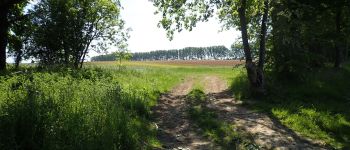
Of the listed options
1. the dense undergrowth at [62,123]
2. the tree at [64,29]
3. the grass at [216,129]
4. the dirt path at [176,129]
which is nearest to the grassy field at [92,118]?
the dense undergrowth at [62,123]

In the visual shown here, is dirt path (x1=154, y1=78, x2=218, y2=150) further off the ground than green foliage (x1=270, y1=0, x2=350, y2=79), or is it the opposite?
green foliage (x1=270, y1=0, x2=350, y2=79)

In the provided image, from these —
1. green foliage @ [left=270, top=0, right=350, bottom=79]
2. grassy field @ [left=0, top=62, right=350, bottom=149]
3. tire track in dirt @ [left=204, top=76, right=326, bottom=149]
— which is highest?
green foliage @ [left=270, top=0, right=350, bottom=79]

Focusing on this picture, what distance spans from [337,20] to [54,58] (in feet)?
86.1

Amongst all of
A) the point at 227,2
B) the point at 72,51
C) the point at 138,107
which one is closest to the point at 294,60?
the point at 227,2

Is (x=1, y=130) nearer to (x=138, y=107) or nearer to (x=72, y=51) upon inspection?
(x=138, y=107)

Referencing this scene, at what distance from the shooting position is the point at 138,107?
1591cm

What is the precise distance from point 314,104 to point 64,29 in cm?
2636

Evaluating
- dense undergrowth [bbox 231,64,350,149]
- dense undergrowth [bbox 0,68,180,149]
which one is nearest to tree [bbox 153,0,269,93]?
dense undergrowth [bbox 231,64,350,149]

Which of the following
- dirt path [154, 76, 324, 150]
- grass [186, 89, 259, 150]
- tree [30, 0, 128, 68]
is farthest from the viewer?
tree [30, 0, 128, 68]

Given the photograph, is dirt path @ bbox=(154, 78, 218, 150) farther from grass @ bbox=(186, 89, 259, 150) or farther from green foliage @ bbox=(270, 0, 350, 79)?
green foliage @ bbox=(270, 0, 350, 79)

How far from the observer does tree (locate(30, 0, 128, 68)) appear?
126 feet

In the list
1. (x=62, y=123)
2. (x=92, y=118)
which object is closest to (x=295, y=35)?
(x=92, y=118)

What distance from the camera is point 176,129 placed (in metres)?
14.5

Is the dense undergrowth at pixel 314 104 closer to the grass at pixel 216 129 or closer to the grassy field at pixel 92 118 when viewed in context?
the grassy field at pixel 92 118
